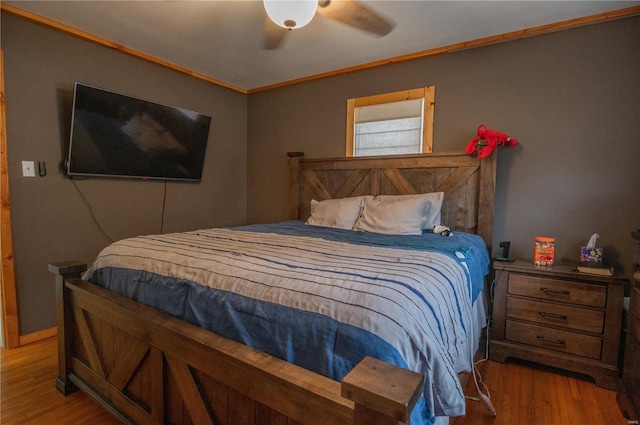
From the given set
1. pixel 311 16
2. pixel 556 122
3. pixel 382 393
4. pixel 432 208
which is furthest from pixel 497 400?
pixel 311 16

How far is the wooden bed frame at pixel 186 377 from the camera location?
28.2 inches

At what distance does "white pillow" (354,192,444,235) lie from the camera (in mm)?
2420

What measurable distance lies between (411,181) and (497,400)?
179cm

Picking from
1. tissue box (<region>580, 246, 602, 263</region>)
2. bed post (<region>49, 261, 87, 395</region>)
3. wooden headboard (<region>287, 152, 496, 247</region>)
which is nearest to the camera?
bed post (<region>49, 261, 87, 395</region>)

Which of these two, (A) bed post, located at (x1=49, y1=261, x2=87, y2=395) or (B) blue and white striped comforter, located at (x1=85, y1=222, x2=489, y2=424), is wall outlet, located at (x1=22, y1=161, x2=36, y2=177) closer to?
(A) bed post, located at (x1=49, y1=261, x2=87, y2=395)

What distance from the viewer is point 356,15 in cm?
227

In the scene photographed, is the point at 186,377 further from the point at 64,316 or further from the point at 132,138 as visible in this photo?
the point at 132,138

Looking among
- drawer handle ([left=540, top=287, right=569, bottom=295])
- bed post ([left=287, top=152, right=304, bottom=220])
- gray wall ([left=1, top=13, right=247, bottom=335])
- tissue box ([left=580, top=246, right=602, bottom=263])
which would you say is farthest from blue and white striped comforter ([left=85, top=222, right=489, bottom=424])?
bed post ([left=287, top=152, right=304, bottom=220])

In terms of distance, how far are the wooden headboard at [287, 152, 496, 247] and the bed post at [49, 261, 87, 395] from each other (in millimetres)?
2185

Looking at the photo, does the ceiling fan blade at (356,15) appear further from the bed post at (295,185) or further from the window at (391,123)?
the bed post at (295,185)

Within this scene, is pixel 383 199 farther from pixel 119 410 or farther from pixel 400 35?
pixel 119 410

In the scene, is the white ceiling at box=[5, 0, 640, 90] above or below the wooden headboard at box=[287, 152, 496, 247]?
above

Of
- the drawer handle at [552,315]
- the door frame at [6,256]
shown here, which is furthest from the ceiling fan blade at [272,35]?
the drawer handle at [552,315]

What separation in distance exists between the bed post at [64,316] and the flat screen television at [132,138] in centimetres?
120
